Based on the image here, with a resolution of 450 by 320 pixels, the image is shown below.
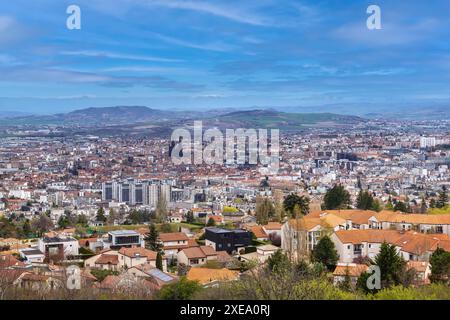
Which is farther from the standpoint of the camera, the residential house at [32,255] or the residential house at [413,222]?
the residential house at [413,222]

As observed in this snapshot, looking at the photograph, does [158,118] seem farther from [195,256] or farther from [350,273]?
[350,273]

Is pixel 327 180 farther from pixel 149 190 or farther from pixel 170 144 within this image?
pixel 170 144

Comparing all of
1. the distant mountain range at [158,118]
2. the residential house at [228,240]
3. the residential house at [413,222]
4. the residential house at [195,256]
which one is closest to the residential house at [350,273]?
Result: the residential house at [195,256]

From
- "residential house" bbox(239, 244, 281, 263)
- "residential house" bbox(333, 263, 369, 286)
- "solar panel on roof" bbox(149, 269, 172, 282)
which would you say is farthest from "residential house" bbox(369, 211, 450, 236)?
"solar panel on roof" bbox(149, 269, 172, 282)

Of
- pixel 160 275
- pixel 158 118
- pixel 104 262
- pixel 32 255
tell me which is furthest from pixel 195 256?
pixel 158 118

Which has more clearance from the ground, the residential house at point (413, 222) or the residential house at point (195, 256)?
the residential house at point (413, 222)

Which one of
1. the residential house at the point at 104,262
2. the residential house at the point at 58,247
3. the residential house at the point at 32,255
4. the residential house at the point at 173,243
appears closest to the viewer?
the residential house at the point at 104,262

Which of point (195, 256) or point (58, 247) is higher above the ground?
point (58, 247)

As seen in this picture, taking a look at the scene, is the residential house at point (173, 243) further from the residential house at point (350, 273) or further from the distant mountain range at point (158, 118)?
the distant mountain range at point (158, 118)

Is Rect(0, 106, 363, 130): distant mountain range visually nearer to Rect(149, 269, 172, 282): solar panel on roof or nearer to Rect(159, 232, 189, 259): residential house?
Rect(159, 232, 189, 259): residential house
